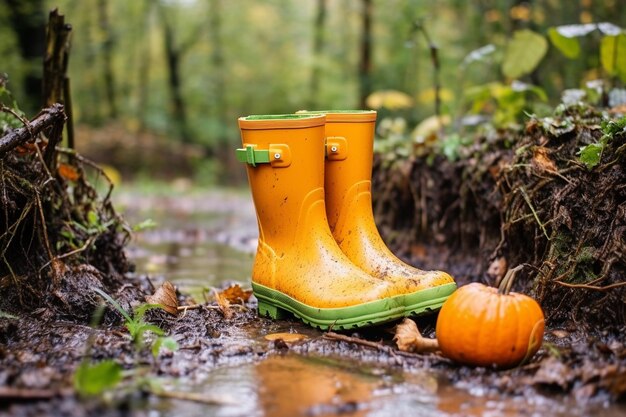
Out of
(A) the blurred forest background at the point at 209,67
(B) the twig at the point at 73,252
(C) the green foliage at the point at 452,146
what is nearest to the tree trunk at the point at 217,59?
(A) the blurred forest background at the point at 209,67

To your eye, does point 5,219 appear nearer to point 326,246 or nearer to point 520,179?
point 326,246

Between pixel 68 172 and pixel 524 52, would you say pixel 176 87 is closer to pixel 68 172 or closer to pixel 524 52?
pixel 524 52

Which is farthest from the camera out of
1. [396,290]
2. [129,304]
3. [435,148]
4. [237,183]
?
[237,183]

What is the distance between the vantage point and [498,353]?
1.81 metres

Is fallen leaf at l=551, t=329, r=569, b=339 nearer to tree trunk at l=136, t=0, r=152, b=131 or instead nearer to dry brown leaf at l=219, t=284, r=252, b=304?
dry brown leaf at l=219, t=284, r=252, b=304

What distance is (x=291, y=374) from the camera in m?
1.77

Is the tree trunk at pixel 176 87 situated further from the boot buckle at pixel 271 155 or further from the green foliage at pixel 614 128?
the green foliage at pixel 614 128

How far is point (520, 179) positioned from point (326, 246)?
3.08ft

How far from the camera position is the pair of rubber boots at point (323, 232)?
2.21m

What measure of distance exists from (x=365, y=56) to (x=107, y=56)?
11025mm

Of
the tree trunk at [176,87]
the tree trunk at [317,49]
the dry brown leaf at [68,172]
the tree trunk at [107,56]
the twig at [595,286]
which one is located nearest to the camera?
the twig at [595,286]

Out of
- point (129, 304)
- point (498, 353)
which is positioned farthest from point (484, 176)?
point (129, 304)

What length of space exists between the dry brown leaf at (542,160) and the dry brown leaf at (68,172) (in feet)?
7.13

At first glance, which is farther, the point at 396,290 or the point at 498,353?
the point at 396,290
